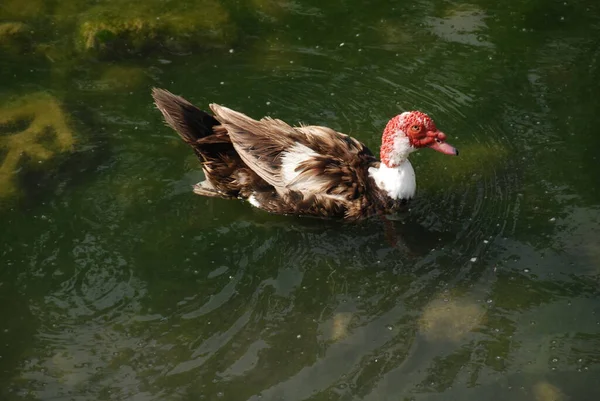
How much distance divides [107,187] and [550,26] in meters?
4.50

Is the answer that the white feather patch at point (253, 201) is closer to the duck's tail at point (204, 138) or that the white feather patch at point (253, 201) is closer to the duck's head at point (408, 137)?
the duck's tail at point (204, 138)

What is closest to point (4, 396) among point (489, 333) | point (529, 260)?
point (489, 333)

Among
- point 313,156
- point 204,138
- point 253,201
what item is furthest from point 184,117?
point 313,156

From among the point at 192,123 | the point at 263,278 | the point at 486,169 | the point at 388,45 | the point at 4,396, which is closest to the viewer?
the point at 4,396

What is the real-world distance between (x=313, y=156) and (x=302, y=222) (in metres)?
0.54

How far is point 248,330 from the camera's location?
5410 mm

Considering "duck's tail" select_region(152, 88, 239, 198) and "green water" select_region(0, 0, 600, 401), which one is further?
"duck's tail" select_region(152, 88, 239, 198)

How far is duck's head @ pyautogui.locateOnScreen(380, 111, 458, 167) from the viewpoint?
237 inches

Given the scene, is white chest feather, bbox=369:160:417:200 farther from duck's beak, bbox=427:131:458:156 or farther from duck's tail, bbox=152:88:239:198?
duck's tail, bbox=152:88:239:198

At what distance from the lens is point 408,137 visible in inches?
239

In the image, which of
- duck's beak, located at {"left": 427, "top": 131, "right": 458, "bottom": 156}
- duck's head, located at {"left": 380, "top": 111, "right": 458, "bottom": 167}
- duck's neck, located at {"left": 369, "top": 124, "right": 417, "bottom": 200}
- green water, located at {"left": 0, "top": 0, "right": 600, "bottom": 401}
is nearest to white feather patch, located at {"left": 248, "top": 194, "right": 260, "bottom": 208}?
green water, located at {"left": 0, "top": 0, "right": 600, "bottom": 401}

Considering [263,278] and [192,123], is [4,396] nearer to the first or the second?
[263,278]

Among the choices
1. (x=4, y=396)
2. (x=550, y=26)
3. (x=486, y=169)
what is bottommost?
(x=4, y=396)

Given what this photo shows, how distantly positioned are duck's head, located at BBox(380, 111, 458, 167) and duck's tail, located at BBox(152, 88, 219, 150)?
1.34 meters
